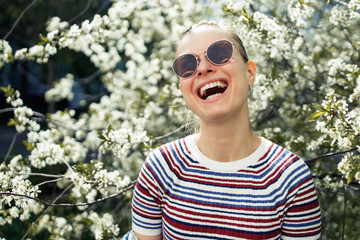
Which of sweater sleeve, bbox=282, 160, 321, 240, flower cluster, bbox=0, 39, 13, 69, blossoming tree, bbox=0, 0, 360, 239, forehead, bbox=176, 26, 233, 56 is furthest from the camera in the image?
flower cluster, bbox=0, 39, 13, 69

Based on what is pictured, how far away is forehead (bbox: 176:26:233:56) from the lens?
1.50 metres

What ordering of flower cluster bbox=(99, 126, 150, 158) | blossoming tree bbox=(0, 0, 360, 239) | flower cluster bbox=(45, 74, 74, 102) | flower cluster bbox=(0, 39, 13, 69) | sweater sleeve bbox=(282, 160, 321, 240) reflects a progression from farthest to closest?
1. flower cluster bbox=(45, 74, 74, 102)
2. flower cluster bbox=(0, 39, 13, 69)
3. flower cluster bbox=(99, 126, 150, 158)
4. blossoming tree bbox=(0, 0, 360, 239)
5. sweater sleeve bbox=(282, 160, 321, 240)

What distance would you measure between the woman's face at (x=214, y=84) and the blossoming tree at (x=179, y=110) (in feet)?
1.55

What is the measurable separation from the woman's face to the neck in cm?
4

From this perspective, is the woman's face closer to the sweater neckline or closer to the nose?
the nose

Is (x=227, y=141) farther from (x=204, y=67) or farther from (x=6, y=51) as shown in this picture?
(x=6, y=51)

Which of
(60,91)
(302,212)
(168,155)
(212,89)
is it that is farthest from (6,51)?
(60,91)

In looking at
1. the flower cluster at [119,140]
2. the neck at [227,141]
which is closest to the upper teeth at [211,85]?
the neck at [227,141]

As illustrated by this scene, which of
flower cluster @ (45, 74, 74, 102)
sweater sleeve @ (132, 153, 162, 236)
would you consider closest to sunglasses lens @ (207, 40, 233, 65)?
sweater sleeve @ (132, 153, 162, 236)

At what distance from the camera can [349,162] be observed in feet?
5.69

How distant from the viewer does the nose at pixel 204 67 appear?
1.46 meters

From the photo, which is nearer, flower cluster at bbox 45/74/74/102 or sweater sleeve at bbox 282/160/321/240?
sweater sleeve at bbox 282/160/321/240

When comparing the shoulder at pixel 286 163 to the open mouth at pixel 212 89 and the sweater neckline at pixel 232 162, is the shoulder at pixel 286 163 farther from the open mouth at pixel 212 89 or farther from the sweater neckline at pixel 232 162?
the open mouth at pixel 212 89

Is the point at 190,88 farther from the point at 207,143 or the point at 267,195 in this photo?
the point at 267,195
